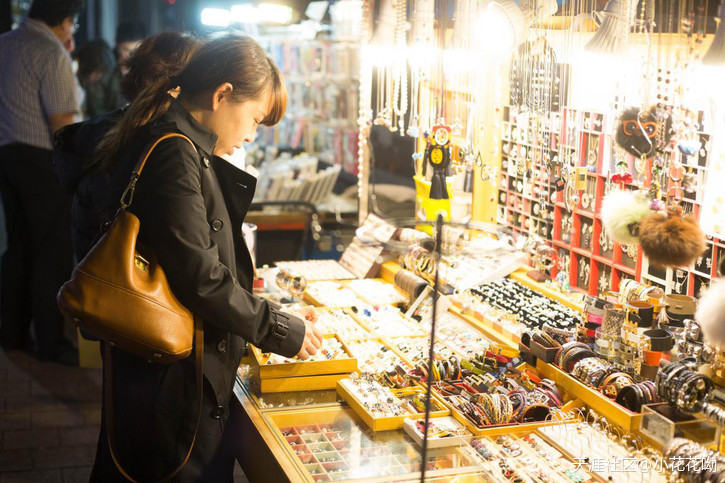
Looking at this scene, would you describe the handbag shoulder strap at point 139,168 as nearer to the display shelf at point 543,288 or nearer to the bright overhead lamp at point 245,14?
the display shelf at point 543,288

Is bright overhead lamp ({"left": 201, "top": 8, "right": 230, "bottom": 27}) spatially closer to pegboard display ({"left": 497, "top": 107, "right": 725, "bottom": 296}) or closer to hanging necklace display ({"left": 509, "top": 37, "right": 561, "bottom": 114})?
pegboard display ({"left": 497, "top": 107, "right": 725, "bottom": 296})

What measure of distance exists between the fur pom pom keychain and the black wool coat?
0.93 meters

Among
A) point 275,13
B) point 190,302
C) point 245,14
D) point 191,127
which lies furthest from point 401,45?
point 245,14

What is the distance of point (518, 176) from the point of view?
360 centimetres

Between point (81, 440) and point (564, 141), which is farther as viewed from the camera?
point (81, 440)

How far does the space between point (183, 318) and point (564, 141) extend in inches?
68.2

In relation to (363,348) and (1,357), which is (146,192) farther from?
(1,357)

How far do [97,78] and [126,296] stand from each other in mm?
6177

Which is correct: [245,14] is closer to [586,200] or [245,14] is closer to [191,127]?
[586,200]

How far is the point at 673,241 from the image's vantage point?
205cm

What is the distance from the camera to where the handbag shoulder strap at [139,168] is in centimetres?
200

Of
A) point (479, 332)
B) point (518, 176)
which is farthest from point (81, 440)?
point (518, 176)

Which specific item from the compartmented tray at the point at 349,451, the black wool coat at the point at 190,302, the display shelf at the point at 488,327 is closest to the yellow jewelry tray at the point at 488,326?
the display shelf at the point at 488,327

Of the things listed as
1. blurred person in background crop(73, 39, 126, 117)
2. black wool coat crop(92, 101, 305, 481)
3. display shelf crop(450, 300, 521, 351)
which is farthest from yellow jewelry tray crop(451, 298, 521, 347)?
blurred person in background crop(73, 39, 126, 117)
